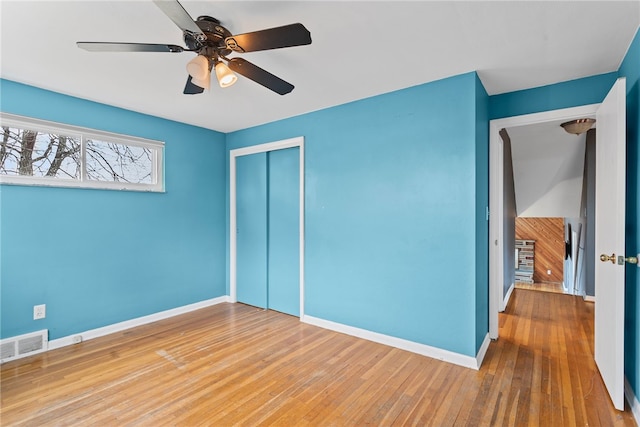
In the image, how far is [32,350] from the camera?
2.71 m

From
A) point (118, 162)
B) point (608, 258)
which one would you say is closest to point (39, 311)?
point (118, 162)

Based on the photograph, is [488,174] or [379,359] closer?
[379,359]

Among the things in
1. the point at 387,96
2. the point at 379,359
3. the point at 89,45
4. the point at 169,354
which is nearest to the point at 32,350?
the point at 169,354

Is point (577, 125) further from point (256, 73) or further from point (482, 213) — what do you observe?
point (256, 73)

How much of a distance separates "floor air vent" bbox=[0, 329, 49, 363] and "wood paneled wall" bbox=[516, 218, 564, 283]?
334 inches

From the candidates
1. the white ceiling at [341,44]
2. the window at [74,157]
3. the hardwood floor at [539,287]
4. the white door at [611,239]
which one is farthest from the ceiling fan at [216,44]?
the hardwood floor at [539,287]

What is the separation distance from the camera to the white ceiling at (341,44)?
1.71 m

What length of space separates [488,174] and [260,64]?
2293 millimetres

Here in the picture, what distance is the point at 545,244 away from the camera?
281 inches

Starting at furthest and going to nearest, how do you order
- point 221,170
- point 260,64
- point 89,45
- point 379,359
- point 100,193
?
1. point 221,170
2. point 100,193
3. point 379,359
4. point 260,64
5. point 89,45

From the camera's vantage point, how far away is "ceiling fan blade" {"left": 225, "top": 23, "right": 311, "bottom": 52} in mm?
1507

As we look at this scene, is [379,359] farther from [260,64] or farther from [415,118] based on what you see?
[260,64]

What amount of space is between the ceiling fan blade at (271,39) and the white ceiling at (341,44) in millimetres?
214

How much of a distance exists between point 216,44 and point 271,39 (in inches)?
15.9
